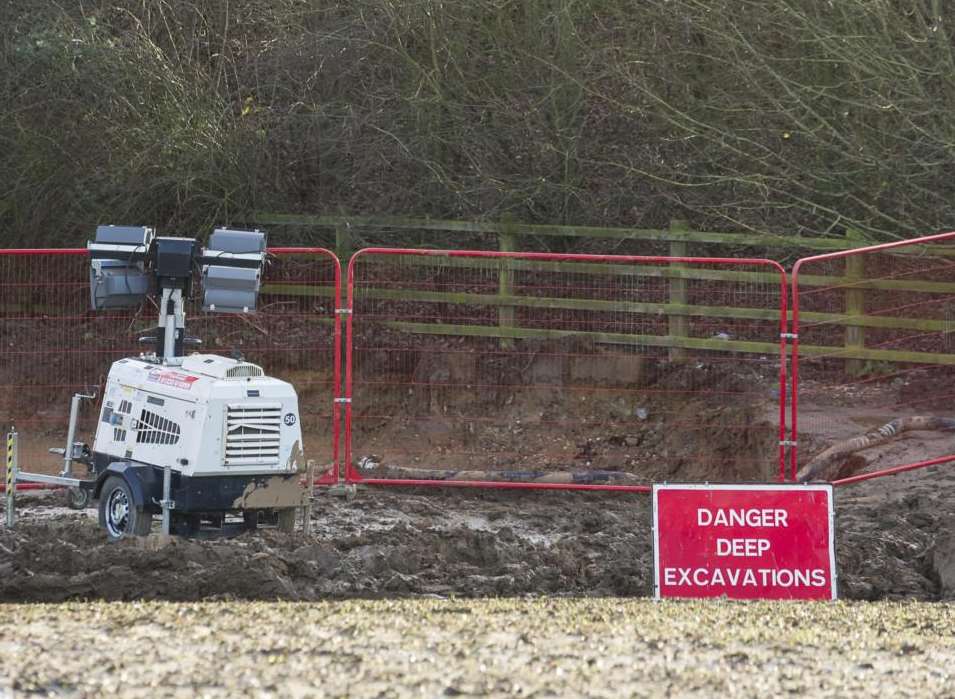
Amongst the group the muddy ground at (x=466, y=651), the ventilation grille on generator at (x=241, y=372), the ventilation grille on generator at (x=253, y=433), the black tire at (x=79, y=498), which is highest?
the ventilation grille on generator at (x=241, y=372)

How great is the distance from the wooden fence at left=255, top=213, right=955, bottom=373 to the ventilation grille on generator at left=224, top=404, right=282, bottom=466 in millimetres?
5456

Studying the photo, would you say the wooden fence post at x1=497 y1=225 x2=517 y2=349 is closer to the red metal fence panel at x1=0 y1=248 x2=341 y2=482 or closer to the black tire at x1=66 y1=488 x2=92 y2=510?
the red metal fence panel at x1=0 y1=248 x2=341 y2=482

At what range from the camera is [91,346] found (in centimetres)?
1700

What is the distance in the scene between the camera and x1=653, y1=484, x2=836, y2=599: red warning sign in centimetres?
952

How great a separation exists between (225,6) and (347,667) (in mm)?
15926

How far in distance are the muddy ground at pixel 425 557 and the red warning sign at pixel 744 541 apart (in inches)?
40.2

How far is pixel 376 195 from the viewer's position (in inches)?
819

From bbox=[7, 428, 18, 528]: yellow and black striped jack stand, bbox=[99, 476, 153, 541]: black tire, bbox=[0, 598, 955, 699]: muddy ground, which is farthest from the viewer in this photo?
bbox=[7, 428, 18, 528]: yellow and black striped jack stand

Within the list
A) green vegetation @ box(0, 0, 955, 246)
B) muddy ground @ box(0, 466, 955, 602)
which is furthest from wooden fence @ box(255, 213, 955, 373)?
muddy ground @ box(0, 466, 955, 602)

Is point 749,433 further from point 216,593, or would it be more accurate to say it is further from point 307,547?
point 216,593

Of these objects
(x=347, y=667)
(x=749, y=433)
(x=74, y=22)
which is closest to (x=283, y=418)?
(x=347, y=667)

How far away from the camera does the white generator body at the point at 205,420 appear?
11.1 meters

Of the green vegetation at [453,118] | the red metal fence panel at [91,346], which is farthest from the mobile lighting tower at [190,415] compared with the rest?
the green vegetation at [453,118]

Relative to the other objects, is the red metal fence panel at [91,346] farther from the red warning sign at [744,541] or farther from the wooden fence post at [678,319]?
the red warning sign at [744,541]
